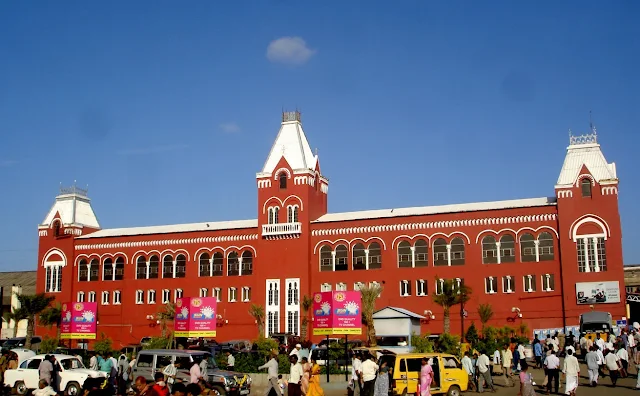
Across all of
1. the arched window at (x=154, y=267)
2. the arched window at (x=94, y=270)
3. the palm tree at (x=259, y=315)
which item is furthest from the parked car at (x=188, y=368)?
the arched window at (x=94, y=270)

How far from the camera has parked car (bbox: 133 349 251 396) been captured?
88.7 feet

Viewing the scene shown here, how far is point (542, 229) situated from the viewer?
50500 millimetres

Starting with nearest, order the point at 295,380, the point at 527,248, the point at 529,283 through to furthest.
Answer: the point at 295,380
the point at 529,283
the point at 527,248

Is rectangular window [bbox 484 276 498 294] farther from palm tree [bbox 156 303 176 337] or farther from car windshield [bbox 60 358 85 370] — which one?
car windshield [bbox 60 358 85 370]

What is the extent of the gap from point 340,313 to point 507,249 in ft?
70.2

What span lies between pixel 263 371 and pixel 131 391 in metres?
8.18

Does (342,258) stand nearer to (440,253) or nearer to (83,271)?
(440,253)

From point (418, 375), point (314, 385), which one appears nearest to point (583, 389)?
point (418, 375)

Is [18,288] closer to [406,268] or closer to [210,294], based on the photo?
[210,294]

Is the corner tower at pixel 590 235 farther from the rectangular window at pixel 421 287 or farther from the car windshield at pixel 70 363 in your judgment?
the car windshield at pixel 70 363

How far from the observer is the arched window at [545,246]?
5009 centimetres

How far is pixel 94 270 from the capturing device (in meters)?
64.4

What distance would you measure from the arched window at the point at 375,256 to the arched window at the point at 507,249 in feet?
29.1

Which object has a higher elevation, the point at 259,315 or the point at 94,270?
the point at 94,270
